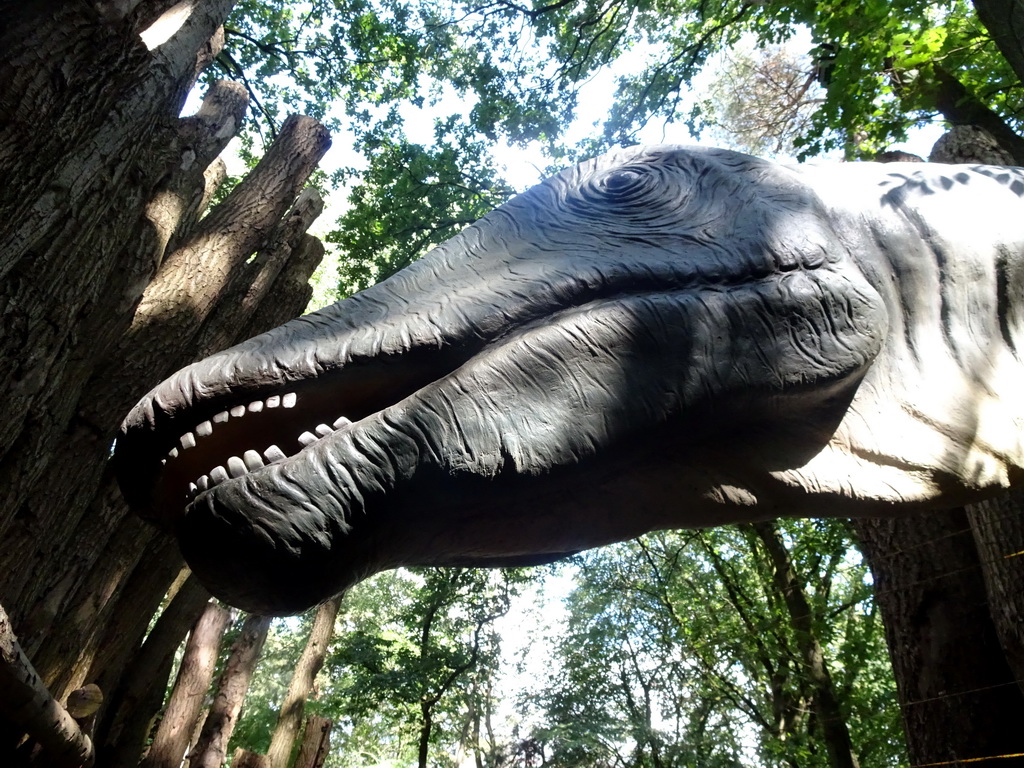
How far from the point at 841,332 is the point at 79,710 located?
380 cm

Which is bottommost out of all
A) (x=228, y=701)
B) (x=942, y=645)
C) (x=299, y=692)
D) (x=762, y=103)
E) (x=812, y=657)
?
(x=942, y=645)

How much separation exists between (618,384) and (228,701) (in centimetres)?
855

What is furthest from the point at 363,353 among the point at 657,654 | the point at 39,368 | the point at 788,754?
the point at 657,654

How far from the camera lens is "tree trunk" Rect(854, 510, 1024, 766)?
392cm

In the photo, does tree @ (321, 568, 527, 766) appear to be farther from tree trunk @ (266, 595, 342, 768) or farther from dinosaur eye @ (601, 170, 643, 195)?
dinosaur eye @ (601, 170, 643, 195)

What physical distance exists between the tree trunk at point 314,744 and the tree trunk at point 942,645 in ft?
19.9

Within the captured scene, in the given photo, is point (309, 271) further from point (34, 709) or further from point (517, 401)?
point (517, 401)

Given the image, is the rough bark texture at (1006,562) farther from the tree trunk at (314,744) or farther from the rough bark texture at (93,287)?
the tree trunk at (314,744)

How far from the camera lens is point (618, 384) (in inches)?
54.1

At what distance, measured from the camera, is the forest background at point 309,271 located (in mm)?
2809

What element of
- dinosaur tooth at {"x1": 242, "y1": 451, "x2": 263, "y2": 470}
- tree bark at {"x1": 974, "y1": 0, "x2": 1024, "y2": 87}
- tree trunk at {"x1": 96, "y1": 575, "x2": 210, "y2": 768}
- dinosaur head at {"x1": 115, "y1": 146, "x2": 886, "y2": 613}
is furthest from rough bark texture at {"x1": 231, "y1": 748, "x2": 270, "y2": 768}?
tree bark at {"x1": 974, "y1": 0, "x2": 1024, "y2": 87}

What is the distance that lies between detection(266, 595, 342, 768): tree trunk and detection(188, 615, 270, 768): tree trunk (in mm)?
551

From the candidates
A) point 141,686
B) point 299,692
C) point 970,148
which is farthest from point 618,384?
point 299,692

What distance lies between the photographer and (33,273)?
108 inches
